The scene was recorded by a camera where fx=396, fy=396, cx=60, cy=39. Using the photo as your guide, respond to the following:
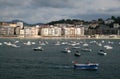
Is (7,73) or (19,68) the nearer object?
(7,73)

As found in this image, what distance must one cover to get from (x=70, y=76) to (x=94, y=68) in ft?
23.6

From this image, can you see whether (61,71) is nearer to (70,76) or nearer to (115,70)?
(70,76)

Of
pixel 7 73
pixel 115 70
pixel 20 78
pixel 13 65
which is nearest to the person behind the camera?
pixel 20 78

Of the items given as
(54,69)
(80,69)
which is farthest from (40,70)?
(80,69)

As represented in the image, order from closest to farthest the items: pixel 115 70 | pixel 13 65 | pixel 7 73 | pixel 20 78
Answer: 1. pixel 20 78
2. pixel 7 73
3. pixel 115 70
4. pixel 13 65

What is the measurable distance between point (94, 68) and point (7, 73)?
1236 centimetres

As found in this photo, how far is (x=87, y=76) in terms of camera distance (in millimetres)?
49250

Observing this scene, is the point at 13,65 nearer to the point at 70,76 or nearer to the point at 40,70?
the point at 40,70

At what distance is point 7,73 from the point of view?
50.6 metres

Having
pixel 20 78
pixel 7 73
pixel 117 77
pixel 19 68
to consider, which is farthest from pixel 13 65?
pixel 117 77

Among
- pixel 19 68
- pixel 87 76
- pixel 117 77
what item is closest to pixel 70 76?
pixel 87 76

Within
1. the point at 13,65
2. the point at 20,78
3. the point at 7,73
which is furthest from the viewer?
the point at 13,65

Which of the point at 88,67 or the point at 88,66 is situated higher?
the point at 88,66

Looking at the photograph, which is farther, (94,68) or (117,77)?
(94,68)
